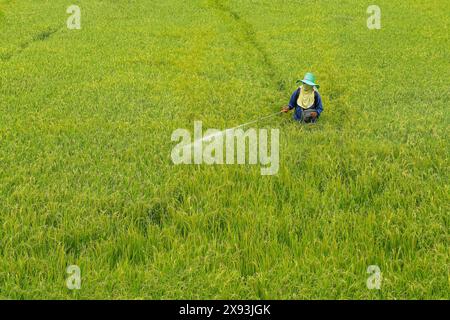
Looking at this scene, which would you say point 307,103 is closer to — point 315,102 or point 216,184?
point 315,102

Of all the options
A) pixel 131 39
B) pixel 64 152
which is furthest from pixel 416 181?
pixel 131 39

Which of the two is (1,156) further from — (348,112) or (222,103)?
(348,112)

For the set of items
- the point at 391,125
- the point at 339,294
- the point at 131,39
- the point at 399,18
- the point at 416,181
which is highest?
the point at 399,18

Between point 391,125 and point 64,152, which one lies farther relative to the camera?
point 391,125

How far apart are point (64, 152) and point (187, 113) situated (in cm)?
175

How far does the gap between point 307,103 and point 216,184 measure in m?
2.16

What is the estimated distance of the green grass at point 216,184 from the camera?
256 centimetres

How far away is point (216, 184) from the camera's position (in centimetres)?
363

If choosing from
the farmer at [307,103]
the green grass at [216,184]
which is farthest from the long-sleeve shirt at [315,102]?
the green grass at [216,184]

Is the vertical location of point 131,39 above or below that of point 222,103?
above

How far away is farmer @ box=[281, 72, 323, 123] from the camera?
17.0 feet

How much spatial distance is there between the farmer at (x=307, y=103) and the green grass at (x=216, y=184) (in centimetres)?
18

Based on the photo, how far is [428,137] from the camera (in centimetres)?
459

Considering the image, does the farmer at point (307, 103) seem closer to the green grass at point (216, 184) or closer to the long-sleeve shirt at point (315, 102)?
the long-sleeve shirt at point (315, 102)
